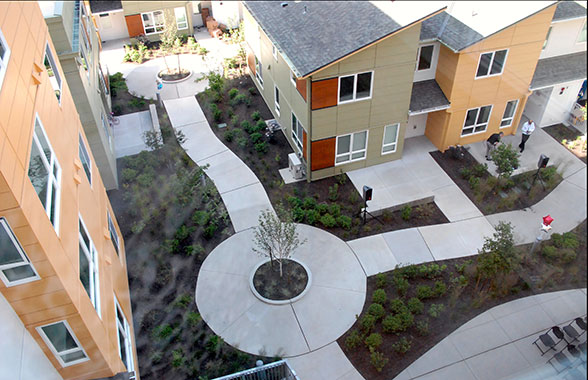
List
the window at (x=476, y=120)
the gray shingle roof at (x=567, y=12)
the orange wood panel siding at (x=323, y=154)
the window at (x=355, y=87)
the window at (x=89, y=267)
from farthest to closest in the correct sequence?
the window at (x=476, y=120) → the orange wood panel siding at (x=323, y=154) → the window at (x=355, y=87) → the window at (x=89, y=267) → the gray shingle roof at (x=567, y=12)

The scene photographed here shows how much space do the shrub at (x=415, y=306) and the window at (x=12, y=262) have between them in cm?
785

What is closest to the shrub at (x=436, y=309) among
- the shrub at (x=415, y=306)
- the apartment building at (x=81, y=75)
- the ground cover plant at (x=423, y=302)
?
the ground cover plant at (x=423, y=302)

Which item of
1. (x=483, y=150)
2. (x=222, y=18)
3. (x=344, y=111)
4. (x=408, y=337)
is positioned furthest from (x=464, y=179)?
(x=222, y=18)

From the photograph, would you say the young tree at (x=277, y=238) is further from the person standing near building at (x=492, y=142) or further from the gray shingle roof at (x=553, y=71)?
the person standing near building at (x=492, y=142)

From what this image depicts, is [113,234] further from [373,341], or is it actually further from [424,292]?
[424,292]

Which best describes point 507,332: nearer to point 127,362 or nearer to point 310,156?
point 127,362

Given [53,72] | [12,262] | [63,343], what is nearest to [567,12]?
[12,262]

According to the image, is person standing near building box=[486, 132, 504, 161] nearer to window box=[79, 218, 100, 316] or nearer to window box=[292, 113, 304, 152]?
window box=[292, 113, 304, 152]

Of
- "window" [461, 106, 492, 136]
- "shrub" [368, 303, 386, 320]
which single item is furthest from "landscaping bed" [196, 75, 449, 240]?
"window" [461, 106, 492, 136]

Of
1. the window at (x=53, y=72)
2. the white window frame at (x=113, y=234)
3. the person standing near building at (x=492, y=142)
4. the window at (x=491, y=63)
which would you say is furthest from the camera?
the person standing near building at (x=492, y=142)

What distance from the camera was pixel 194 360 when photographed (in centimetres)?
976

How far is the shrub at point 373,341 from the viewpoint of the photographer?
384 inches

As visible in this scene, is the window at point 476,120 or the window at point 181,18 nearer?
the window at point 476,120

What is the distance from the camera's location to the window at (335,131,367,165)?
1423 cm
